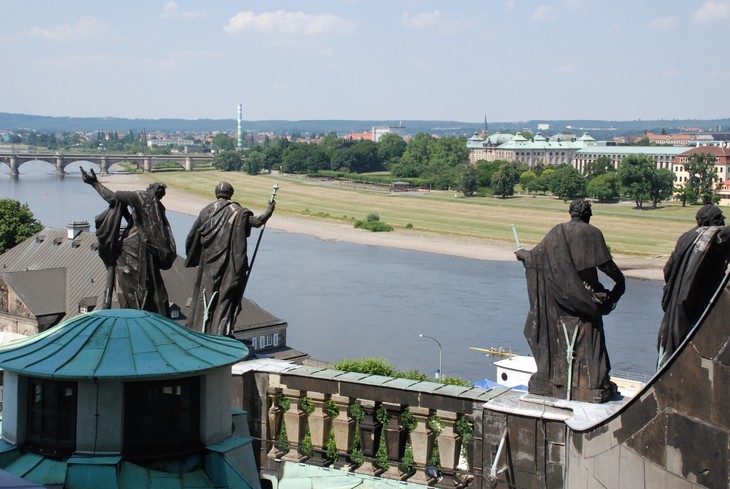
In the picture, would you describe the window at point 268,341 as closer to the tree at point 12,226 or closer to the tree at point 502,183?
the tree at point 12,226

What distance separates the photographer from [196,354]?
17.9 feet

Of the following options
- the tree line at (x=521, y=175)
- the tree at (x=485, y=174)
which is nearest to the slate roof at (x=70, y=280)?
the tree line at (x=521, y=175)

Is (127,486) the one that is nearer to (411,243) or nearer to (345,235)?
(411,243)

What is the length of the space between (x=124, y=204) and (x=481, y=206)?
113m

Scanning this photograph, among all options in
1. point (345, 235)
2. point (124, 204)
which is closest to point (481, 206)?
point (345, 235)

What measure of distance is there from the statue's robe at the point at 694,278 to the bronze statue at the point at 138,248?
4.29 m

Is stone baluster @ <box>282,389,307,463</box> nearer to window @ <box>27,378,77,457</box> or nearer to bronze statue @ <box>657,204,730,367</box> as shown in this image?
bronze statue @ <box>657,204,730,367</box>

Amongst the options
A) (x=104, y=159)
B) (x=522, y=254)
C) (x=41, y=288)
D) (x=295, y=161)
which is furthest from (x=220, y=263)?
(x=104, y=159)

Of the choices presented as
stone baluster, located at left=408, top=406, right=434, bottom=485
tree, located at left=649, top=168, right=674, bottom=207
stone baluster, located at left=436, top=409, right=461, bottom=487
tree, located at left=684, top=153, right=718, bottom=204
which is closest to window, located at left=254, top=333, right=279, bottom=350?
stone baluster, located at left=408, top=406, right=434, bottom=485

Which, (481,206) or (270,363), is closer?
(270,363)

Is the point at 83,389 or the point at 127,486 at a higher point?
the point at 83,389

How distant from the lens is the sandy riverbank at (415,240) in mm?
74688

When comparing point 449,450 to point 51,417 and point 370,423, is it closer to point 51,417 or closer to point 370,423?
point 370,423

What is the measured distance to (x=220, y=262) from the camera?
29.9 feet
